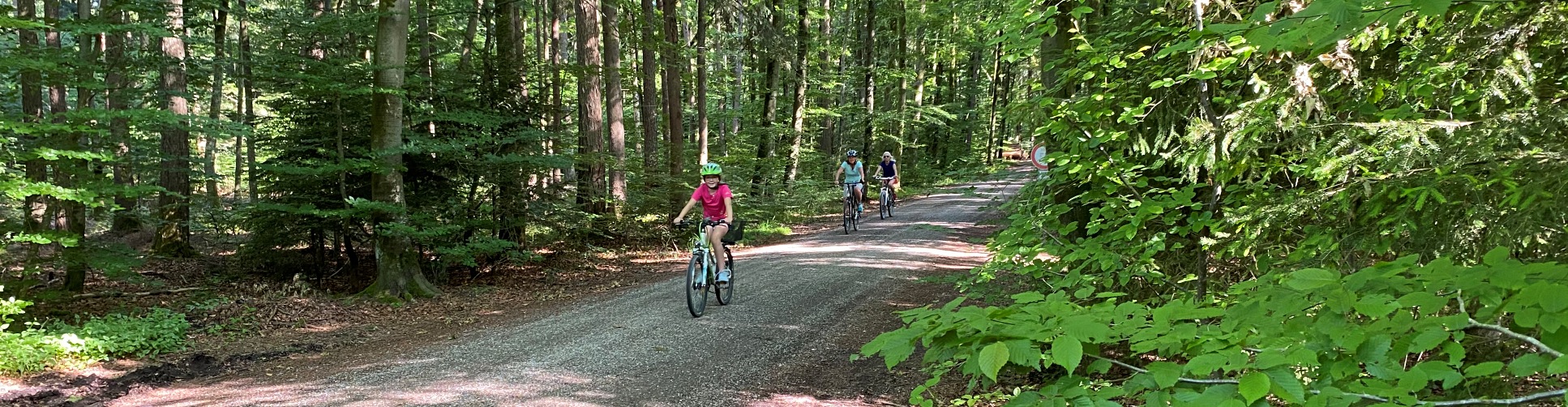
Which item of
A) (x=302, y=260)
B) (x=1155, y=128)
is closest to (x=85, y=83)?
(x=302, y=260)

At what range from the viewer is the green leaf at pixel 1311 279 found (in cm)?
212

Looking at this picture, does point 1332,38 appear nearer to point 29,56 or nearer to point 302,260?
point 29,56

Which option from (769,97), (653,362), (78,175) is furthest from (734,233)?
(769,97)

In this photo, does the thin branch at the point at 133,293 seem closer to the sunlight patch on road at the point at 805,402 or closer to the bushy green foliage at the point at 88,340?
the bushy green foliage at the point at 88,340

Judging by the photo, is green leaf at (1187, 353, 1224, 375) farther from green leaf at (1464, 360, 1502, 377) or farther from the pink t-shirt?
the pink t-shirt

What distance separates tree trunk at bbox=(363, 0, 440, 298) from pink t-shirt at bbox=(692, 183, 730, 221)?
3.72m

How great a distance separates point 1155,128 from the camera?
503 cm

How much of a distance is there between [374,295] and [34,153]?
146 inches

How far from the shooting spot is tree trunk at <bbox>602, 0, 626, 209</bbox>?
13.7 metres

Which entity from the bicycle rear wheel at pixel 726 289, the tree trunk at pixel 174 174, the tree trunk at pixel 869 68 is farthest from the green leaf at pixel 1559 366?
the tree trunk at pixel 869 68

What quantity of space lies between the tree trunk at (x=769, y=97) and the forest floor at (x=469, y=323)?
5.78 meters

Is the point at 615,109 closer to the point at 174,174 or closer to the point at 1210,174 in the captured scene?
the point at 174,174

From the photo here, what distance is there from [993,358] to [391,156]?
8843 mm

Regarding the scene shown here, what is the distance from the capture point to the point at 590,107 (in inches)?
545
